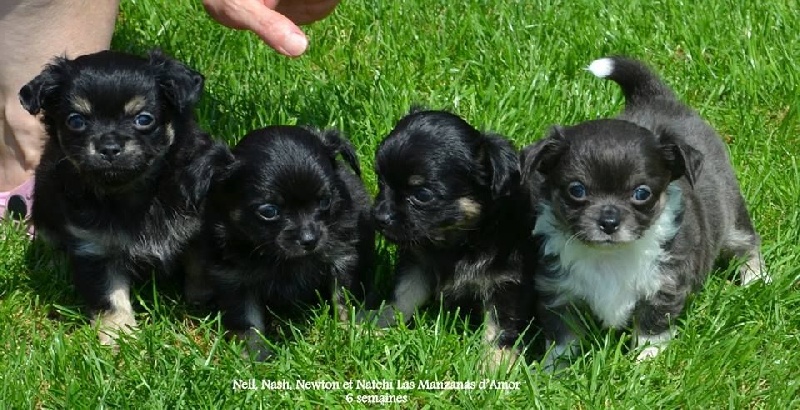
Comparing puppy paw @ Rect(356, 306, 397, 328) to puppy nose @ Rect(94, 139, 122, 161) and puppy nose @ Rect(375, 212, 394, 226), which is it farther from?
puppy nose @ Rect(94, 139, 122, 161)

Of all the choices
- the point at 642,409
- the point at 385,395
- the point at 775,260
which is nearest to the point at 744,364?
the point at 642,409

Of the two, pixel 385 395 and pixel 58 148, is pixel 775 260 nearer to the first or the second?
pixel 385 395

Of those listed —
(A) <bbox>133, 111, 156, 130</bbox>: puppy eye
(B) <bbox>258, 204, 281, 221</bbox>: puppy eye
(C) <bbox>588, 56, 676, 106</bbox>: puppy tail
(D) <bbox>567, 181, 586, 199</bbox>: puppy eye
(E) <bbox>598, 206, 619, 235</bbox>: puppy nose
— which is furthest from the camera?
(C) <bbox>588, 56, 676, 106</bbox>: puppy tail

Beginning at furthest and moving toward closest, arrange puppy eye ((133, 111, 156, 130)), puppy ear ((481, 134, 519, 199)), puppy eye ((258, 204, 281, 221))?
puppy eye ((133, 111, 156, 130)) → puppy eye ((258, 204, 281, 221)) → puppy ear ((481, 134, 519, 199))

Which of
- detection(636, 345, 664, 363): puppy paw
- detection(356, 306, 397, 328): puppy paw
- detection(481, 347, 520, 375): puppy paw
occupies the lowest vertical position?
detection(356, 306, 397, 328): puppy paw

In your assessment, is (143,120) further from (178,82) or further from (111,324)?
(111,324)

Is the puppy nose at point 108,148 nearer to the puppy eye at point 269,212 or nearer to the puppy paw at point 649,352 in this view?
the puppy eye at point 269,212

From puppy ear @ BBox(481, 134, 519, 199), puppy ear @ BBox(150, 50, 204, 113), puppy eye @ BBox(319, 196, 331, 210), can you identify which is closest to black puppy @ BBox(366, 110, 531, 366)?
puppy ear @ BBox(481, 134, 519, 199)
